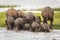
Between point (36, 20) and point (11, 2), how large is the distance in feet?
25.1

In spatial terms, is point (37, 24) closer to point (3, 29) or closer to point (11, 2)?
point (3, 29)

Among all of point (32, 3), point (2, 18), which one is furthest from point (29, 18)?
point (32, 3)

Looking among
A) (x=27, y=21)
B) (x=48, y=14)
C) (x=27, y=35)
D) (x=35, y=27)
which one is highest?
(x=48, y=14)

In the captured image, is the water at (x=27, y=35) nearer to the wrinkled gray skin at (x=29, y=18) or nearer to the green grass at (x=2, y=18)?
the wrinkled gray skin at (x=29, y=18)

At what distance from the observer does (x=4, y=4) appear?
1981cm

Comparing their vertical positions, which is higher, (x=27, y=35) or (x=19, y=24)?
(x=19, y=24)

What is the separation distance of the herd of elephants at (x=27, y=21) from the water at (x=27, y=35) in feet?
1.03

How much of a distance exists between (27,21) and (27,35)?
4.48 feet

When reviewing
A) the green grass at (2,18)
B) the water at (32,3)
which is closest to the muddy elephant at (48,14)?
the green grass at (2,18)

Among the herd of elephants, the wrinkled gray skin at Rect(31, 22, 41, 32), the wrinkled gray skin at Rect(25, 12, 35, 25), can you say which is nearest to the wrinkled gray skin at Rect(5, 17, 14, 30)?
the herd of elephants

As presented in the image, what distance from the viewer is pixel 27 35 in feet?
39.0

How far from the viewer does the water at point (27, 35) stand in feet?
37.2

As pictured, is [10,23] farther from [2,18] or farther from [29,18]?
[2,18]

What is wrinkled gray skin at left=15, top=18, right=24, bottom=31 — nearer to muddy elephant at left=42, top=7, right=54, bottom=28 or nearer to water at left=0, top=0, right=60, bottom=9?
muddy elephant at left=42, top=7, right=54, bottom=28
